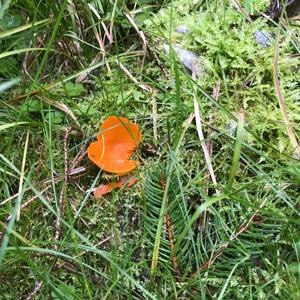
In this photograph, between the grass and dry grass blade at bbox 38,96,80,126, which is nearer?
the grass

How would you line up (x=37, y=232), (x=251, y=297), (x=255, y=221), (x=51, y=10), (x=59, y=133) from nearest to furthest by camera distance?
(x=251, y=297)
(x=255, y=221)
(x=37, y=232)
(x=59, y=133)
(x=51, y=10)

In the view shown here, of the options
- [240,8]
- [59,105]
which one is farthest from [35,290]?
[240,8]

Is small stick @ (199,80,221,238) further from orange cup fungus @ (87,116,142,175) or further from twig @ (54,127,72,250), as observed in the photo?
twig @ (54,127,72,250)

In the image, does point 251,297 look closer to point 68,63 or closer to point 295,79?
point 295,79

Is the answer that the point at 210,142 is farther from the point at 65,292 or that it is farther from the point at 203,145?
the point at 65,292

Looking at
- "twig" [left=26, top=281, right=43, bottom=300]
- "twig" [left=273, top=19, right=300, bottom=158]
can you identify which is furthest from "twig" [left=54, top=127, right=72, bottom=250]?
"twig" [left=273, top=19, right=300, bottom=158]

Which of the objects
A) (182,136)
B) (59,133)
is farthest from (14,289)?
(182,136)
